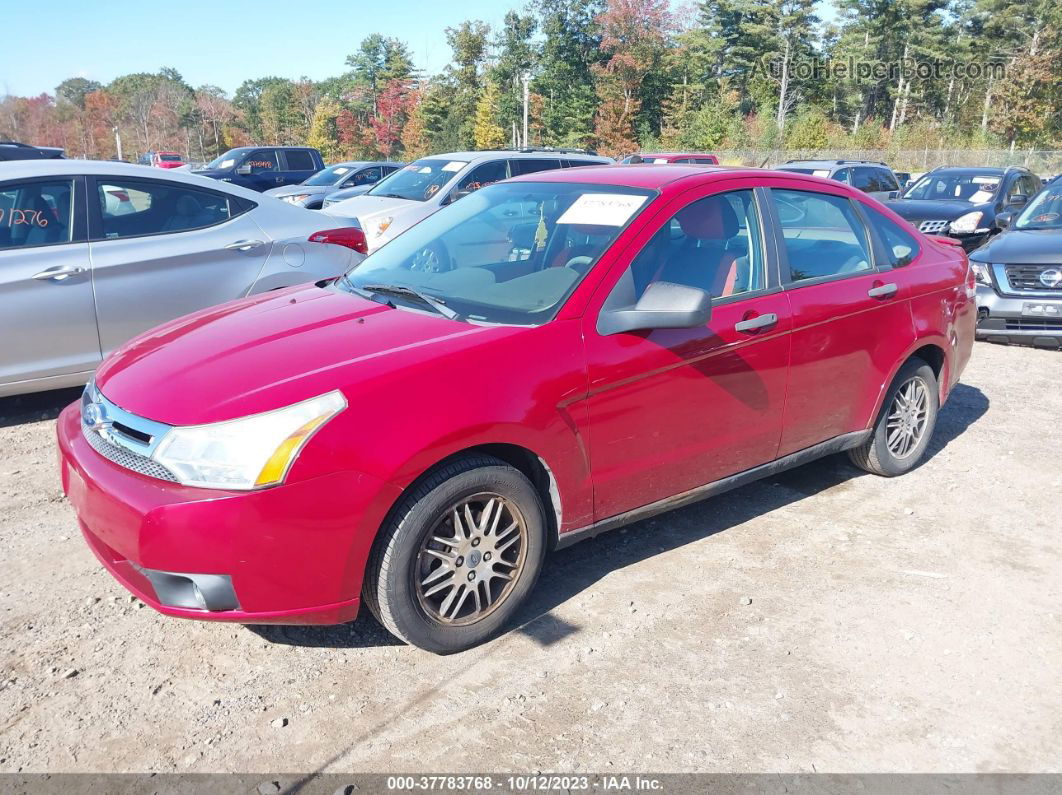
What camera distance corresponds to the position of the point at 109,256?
18.1ft

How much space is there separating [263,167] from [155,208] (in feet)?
58.8

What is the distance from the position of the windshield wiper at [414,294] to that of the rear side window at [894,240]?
8.34ft

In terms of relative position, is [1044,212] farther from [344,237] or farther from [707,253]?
[344,237]

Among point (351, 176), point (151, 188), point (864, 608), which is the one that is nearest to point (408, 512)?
point (864, 608)

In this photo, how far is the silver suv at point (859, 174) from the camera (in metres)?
14.4

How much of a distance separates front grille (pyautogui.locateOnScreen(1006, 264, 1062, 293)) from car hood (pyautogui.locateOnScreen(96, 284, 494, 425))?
7.03m

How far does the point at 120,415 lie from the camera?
295 cm

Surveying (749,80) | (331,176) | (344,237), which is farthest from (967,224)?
(749,80)

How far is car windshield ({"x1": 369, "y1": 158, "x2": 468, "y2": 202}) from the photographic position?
11.4 metres

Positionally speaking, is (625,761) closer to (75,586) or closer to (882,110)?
(75,586)

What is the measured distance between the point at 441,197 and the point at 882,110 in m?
66.0

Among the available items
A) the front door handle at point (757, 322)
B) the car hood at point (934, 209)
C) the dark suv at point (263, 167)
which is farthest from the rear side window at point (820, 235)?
the dark suv at point (263, 167)

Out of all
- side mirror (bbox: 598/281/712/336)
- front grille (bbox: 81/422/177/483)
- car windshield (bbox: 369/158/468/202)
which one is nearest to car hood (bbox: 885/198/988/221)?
car windshield (bbox: 369/158/468/202)

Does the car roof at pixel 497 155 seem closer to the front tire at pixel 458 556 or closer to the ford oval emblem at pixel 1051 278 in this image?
the ford oval emblem at pixel 1051 278
